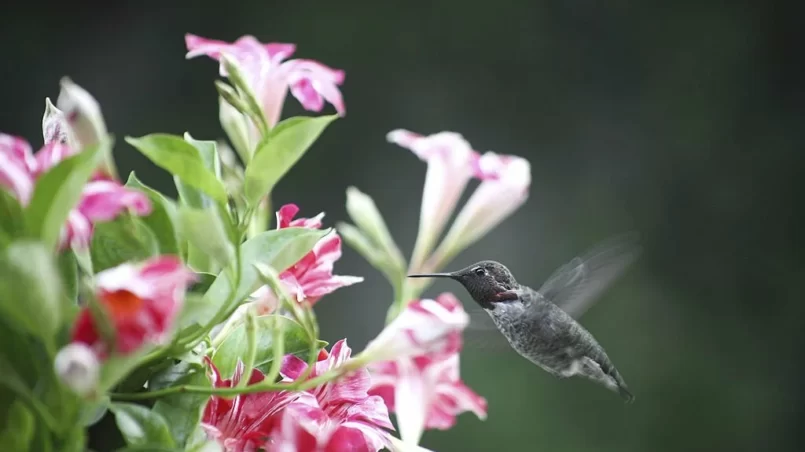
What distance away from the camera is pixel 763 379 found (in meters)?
1.84

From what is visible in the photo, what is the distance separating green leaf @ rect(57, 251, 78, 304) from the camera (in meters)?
0.28

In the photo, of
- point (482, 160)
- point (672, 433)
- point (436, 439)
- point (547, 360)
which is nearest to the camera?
point (482, 160)

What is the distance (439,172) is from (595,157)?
1.49 meters

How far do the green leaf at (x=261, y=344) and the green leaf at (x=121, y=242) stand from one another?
0.06 metres

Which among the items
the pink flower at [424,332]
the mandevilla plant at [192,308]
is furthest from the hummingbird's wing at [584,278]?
the pink flower at [424,332]

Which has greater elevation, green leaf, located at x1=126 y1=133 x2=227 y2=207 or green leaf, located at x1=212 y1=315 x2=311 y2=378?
green leaf, located at x1=126 y1=133 x2=227 y2=207

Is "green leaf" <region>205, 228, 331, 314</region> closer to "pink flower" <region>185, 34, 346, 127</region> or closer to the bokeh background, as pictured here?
"pink flower" <region>185, 34, 346, 127</region>

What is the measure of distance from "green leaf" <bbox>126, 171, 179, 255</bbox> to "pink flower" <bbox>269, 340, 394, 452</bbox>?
0.22 feet

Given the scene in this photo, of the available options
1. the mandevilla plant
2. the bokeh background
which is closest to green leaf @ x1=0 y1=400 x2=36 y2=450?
the mandevilla plant

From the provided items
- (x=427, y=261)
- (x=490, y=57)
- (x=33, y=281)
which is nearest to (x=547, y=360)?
(x=427, y=261)

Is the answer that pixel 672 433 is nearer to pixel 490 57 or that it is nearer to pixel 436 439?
pixel 436 439

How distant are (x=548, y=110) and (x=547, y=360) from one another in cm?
135

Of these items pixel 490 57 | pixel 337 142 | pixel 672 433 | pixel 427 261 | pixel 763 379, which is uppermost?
pixel 427 261

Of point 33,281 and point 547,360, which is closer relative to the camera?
point 33,281
